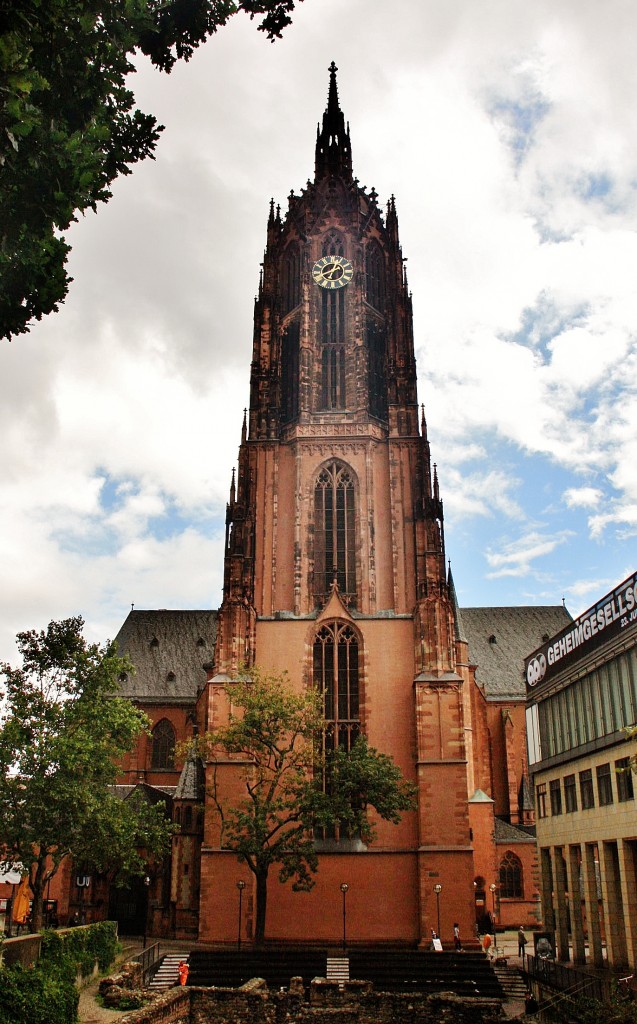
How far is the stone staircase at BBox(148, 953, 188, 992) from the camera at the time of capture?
32328mm

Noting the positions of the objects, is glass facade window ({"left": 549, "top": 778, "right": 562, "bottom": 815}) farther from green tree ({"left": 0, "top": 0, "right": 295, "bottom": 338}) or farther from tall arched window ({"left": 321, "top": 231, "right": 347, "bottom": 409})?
green tree ({"left": 0, "top": 0, "right": 295, "bottom": 338})

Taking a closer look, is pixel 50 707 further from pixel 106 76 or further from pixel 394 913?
pixel 106 76

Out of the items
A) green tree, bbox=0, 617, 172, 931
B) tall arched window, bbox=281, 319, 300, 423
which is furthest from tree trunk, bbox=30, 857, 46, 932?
tall arched window, bbox=281, 319, 300, 423

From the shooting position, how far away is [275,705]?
117ft

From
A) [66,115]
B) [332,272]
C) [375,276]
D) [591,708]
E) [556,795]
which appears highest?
[375,276]

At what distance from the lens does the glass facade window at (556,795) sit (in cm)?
3597

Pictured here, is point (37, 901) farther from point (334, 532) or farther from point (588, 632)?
point (334, 532)

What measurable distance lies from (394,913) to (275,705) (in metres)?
11.0

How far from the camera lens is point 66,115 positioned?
39.1 ft

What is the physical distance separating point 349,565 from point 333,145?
3141cm

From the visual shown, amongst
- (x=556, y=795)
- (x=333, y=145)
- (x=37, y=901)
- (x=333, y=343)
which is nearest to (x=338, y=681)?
(x=556, y=795)

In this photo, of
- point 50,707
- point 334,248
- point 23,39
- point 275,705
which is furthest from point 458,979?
point 334,248

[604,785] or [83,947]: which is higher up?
[604,785]

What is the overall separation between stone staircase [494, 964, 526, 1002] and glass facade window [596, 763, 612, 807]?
25.8 ft
